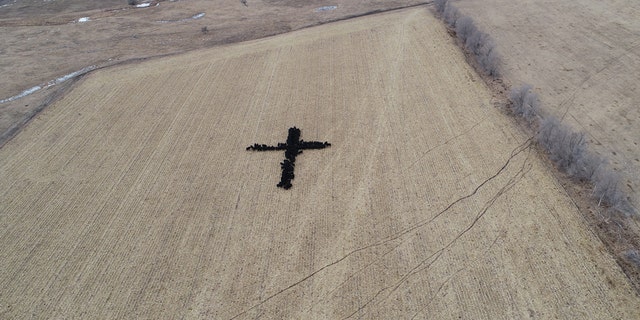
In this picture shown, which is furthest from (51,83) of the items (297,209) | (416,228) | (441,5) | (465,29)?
(441,5)

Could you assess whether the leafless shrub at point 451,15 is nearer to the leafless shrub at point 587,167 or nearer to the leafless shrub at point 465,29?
the leafless shrub at point 465,29

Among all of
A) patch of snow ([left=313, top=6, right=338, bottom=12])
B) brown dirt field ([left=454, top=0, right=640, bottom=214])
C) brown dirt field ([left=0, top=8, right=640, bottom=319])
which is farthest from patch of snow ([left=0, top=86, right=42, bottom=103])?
brown dirt field ([left=454, top=0, right=640, bottom=214])

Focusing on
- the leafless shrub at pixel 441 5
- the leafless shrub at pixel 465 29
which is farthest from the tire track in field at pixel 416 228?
the leafless shrub at pixel 441 5

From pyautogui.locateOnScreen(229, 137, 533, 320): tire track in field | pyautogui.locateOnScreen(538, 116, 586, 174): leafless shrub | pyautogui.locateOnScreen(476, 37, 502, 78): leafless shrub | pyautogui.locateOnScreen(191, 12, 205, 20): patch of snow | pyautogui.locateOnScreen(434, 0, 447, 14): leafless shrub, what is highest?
pyautogui.locateOnScreen(434, 0, 447, 14): leafless shrub

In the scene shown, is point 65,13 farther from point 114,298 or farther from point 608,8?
point 608,8

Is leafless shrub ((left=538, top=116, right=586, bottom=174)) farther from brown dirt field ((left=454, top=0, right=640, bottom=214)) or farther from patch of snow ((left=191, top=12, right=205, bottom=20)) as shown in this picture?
patch of snow ((left=191, top=12, right=205, bottom=20))

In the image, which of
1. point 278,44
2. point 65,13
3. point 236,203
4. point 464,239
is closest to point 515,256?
point 464,239
